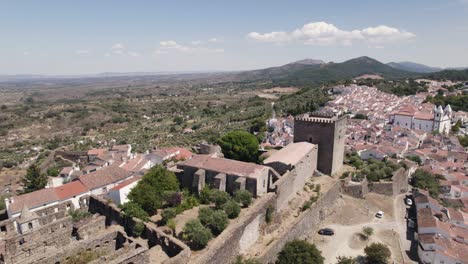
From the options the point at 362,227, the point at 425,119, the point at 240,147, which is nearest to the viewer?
the point at 362,227

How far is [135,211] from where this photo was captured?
21.5 metres

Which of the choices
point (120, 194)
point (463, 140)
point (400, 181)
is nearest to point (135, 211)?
point (120, 194)

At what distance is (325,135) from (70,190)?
23.8 metres

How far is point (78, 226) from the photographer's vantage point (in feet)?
70.8

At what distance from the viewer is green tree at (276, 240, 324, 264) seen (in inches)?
794

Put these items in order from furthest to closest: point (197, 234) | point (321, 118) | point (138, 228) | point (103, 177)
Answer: point (321, 118)
point (103, 177)
point (138, 228)
point (197, 234)

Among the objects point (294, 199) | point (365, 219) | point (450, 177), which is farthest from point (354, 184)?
point (450, 177)

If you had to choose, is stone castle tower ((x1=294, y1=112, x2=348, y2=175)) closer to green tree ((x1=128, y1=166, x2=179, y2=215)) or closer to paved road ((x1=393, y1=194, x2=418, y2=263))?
paved road ((x1=393, y1=194, x2=418, y2=263))

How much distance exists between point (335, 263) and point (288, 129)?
39793 millimetres

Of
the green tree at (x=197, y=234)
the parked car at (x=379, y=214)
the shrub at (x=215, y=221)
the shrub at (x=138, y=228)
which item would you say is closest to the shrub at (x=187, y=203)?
the shrub at (x=138, y=228)

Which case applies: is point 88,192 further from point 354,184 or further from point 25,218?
point 354,184

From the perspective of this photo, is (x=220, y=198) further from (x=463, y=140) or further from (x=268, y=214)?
(x=463, y=140)

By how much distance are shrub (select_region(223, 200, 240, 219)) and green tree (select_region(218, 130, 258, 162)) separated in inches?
443

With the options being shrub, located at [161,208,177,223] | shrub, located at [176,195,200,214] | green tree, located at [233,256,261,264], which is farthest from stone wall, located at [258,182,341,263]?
shrub, located at [161,208,177,223]
